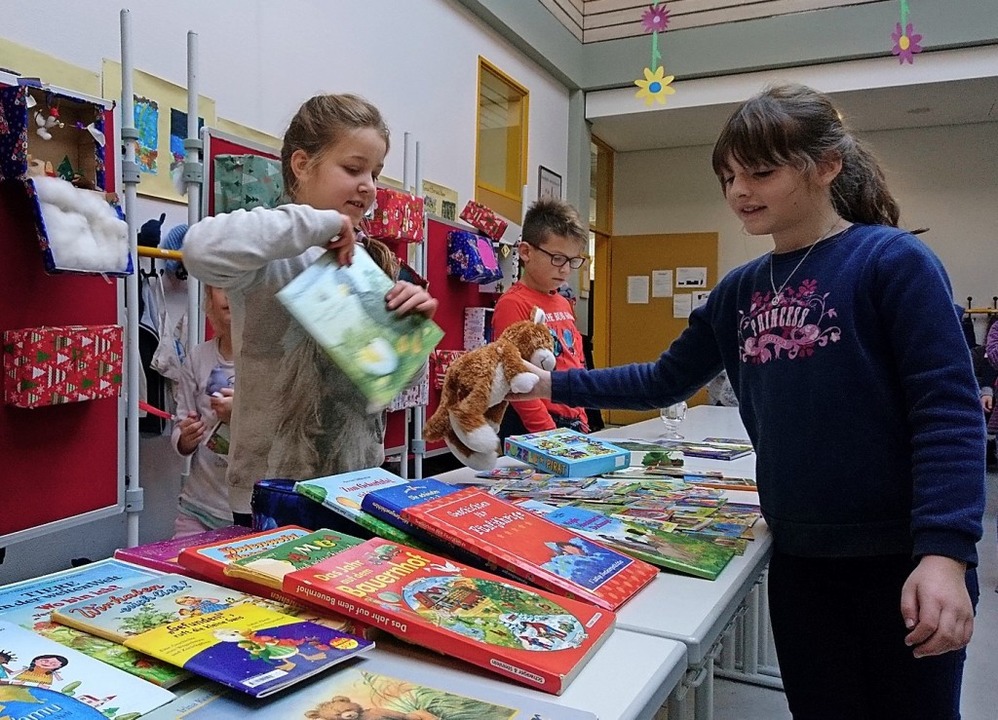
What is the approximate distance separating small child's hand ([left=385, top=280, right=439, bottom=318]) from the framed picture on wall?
461cm

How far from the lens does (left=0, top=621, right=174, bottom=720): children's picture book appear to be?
52 cm

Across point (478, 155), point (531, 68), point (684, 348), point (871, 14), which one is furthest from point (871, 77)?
point (684, 348)

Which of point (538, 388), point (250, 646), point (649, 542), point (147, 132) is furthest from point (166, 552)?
point (147, 132)

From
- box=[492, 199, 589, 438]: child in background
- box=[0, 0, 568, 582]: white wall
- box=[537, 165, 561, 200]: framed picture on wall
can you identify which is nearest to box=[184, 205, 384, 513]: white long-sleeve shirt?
box=[492, 199, 589, 438]: child in background

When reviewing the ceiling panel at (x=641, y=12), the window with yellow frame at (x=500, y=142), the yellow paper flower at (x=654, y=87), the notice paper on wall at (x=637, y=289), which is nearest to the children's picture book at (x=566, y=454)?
the window with yellow frame at (x=500, y=142)

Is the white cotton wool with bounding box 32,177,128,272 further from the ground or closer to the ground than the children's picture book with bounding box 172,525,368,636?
further from the ground

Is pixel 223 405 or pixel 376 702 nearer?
pixel 376 702

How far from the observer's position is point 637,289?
7.47 metres

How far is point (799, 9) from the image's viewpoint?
530cm

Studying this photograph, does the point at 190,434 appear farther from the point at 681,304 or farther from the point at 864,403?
the point at 681,304

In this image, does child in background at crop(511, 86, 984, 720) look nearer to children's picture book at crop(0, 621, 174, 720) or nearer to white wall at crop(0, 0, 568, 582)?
children's picture book at crop(0, 621, 174, 720)

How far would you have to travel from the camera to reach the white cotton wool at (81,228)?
1.74 meters

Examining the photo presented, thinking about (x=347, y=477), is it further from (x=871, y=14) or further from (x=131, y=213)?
(x=871, y=14)

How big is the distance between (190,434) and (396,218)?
4.89ft
